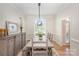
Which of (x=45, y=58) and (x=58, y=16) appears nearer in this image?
(x=45, y=58)

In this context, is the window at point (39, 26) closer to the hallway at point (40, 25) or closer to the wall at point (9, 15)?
the hallway at point (40, 25)

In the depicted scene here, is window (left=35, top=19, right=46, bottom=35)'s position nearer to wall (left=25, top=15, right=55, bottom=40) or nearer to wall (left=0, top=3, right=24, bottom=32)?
wall (left=25, top=15, right=55, bottom=40)

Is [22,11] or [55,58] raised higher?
[22,11]

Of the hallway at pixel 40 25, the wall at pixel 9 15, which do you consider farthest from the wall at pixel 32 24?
the wall at pixel 9 15

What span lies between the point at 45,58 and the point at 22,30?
3.14 metres

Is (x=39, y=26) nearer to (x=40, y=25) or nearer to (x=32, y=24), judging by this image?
(x=40, y=25)

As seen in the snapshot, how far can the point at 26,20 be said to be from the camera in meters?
3.84

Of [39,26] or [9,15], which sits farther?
[39,26]

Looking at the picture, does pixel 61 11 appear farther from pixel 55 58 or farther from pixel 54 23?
pixel 55 58

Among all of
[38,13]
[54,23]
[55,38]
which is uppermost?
[38,13]

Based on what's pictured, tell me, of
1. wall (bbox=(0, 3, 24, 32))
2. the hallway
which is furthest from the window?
wall (bbox=(0, 3, 24, 32))

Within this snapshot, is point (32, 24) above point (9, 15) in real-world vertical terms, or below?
below

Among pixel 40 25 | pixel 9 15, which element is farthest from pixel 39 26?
pixel 9 15

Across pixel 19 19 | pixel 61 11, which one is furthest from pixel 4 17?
pixel 61 11
